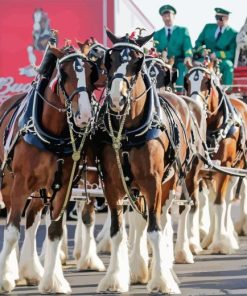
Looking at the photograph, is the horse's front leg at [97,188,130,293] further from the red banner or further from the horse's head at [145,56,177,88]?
the red banner

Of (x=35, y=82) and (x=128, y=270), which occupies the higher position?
(x=35, y=82)

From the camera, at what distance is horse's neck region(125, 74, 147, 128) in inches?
386

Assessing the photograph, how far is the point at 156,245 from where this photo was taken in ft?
31.6

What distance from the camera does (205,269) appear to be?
11641 mm

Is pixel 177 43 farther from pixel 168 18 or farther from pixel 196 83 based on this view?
pixel 196 83

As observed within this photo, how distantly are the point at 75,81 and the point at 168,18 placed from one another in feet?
21.2

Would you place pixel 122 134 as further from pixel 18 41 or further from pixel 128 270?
pixel 18 41

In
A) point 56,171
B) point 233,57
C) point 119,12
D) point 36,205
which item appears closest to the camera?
point 56,171

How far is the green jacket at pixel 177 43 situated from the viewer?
15672 mm

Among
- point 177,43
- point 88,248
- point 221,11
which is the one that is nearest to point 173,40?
point 177,43

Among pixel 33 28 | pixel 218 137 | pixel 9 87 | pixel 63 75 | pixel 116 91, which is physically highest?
pixel 33 28

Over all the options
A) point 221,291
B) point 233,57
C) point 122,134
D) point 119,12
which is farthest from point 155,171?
point 119,12

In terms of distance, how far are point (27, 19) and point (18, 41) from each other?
0.46 meters

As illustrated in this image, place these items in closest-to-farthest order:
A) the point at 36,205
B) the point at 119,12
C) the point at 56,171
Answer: the point at 56,171
the point at 36,205
the point at 119,12
